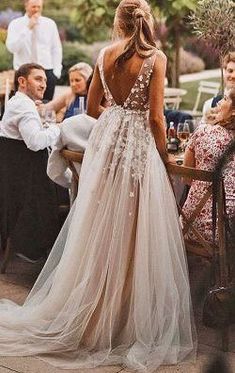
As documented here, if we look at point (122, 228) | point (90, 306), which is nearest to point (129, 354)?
point (90, 306)

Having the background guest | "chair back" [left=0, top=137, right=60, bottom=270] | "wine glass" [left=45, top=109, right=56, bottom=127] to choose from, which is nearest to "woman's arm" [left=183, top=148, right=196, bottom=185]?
"chair back" [left=0, top=137, right=60, bottom=270]

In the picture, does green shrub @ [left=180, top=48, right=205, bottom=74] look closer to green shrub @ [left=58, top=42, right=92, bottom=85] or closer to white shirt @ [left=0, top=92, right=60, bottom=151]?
green shrub @ [left=58, top=42, right=92, bottom=85]

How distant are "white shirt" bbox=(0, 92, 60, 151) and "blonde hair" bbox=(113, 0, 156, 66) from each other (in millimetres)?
923

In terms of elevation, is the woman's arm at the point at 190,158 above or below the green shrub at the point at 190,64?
above

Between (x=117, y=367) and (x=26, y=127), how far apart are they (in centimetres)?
142

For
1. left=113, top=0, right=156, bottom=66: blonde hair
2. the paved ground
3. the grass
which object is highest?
left=113, top=0, right=156, bottom=66: blonde hair

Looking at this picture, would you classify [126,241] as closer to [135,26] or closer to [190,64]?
[135,26]

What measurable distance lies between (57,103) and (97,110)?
7.18 ft

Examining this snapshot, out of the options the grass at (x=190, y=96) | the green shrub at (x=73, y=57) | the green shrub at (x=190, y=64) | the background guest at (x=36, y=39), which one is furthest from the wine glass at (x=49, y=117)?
the green shrub at (x=190, y=64)

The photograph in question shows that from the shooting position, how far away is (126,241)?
3.10 meters

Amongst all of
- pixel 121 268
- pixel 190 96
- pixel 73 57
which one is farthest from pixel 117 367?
pixel 73 57

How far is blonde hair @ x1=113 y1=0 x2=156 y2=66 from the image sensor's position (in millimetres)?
2992

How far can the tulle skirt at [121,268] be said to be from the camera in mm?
3062

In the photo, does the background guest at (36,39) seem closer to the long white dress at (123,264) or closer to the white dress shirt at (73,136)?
the white dress shirt at (73,136)
